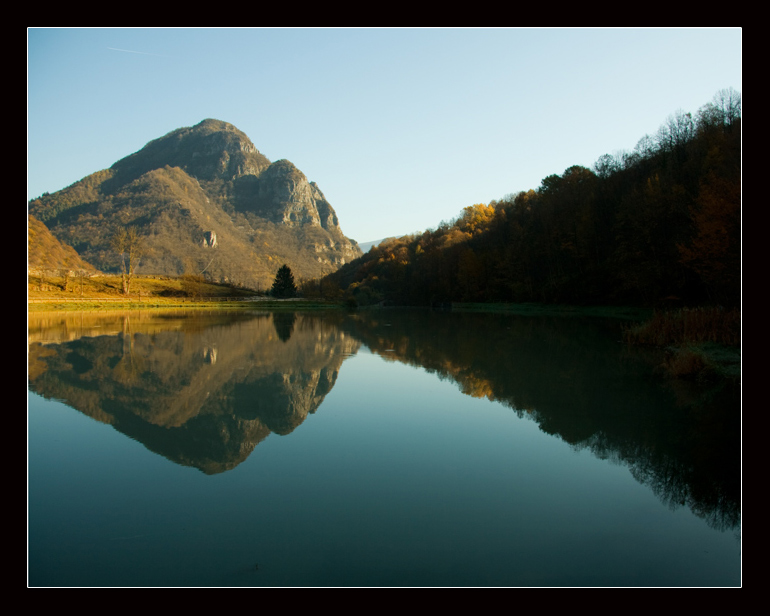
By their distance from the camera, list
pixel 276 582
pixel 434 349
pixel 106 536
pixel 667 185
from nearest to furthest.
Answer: pixel 276 582, pixel 106 536, pixel 434 349, pixel 667 185

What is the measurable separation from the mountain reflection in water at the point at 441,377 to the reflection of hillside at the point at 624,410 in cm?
2

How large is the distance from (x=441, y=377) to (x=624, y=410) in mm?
4132

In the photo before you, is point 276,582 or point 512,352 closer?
point 276,582

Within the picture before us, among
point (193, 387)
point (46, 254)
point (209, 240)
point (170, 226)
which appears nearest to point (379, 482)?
point (193, 387)

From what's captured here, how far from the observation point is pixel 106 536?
140 inches

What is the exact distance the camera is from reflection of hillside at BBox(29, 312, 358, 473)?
20.2 feet

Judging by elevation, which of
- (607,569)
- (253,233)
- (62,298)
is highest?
(253,233)

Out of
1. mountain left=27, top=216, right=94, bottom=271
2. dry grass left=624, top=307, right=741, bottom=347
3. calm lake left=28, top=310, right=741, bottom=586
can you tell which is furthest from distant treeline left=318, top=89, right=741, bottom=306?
mountain left=27, top=216, right=94, bottom=271

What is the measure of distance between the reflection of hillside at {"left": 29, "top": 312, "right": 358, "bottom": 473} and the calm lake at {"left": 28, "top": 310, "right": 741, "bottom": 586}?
6cm

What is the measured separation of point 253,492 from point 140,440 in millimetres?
2504

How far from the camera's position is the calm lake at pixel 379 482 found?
10.6ft

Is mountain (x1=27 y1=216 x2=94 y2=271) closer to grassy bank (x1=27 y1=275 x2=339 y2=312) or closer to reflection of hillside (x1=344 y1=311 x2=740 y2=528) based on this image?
grassy bank (x1=27 y1=275 x2=339 y2=312)

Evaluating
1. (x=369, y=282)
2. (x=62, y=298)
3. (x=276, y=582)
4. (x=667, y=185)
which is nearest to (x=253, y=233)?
(x=369, y=282)
